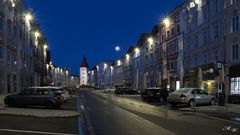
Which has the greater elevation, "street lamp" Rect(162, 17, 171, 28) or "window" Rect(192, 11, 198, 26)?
"street lamp" Rect(162, 17, 171, 28)

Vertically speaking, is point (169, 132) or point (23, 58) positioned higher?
point (23, 58)

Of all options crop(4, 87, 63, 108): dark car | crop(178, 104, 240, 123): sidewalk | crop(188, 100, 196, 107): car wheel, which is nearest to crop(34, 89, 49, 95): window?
crop(4, 87, 63, 108): dark car

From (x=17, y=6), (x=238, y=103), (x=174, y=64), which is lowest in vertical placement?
(x=238, y=103)

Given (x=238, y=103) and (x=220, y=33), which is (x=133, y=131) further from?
(x=220, y=33)

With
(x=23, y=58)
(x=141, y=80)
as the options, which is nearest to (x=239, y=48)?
(x=23, y=58)

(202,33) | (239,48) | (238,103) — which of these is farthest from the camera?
(202,33)

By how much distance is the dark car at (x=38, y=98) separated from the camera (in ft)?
94.7

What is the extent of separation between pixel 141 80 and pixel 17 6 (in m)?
49.7

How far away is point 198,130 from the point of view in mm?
15938

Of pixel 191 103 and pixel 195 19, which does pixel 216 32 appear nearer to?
pixel 195 19

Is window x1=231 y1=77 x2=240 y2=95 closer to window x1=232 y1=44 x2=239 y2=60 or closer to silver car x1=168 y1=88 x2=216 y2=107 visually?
window x1=232 y1=44 x2=239 y2=60

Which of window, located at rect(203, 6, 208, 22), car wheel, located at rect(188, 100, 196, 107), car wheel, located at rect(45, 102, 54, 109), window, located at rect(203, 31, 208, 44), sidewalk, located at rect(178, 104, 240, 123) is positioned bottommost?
sidewalk, located at rect(178, 104, 240, 123)

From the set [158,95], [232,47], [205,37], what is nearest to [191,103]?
[158,95]

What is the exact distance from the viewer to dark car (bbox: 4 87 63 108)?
94.7ft
